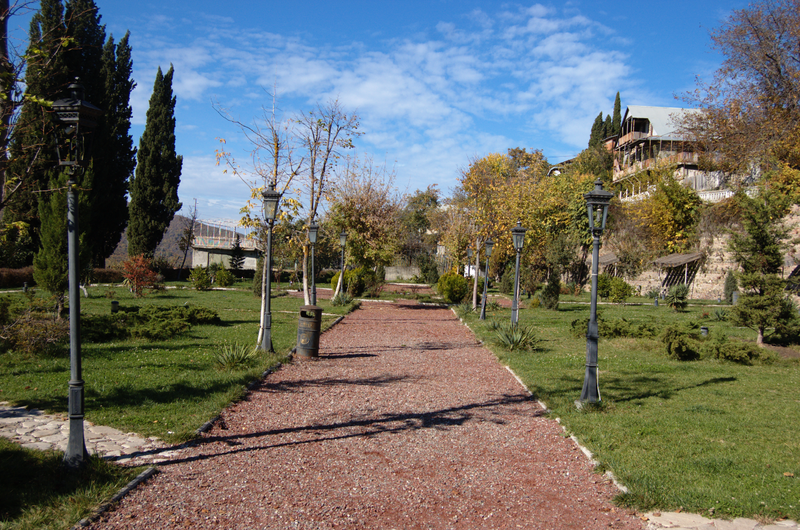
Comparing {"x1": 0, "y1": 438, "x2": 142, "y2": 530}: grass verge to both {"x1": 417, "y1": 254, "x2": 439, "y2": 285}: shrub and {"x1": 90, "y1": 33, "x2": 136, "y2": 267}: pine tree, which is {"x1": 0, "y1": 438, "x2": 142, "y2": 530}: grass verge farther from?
{"x1": 417, "y1": 254, "x2": 439, "y2": 285}: shrub

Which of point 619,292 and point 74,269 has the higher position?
point 74,269

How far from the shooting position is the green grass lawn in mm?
4281

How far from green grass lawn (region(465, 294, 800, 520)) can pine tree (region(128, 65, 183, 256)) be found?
30213 millimetres

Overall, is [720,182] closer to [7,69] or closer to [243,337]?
[243,337]

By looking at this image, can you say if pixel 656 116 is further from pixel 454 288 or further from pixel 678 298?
pixel 454 288

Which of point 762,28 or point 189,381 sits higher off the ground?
point 762,28

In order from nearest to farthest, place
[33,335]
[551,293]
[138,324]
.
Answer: [33,335], [138,324], [551,293]

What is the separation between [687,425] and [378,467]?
3.85 metres

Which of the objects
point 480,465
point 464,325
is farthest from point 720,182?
point 480,465

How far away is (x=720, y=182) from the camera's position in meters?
30.6

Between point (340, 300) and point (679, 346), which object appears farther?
point (340, 300)

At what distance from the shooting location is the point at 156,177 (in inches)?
1369

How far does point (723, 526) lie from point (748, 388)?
530 cm

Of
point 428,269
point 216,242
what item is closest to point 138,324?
point 428,269
